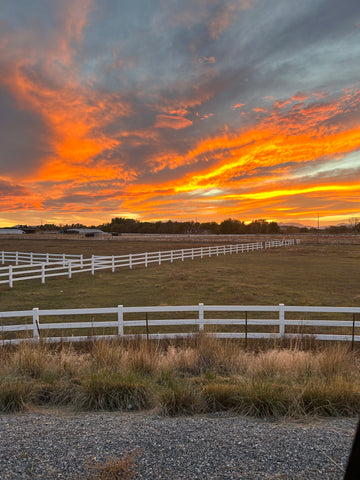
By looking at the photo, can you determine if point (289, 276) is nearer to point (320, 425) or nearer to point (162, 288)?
→ point (162, 288)

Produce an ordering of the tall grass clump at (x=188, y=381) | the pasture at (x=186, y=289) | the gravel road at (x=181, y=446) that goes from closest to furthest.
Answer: the gravel road at (x=181, y=446) < the tall grass clump at (x=188, y=381) < the pasture at (x=186, y=289)

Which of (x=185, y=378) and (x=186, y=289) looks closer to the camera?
(x=185, y=378)

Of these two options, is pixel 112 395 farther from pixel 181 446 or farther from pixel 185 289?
pixel 185 289

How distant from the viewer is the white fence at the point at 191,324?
897 centimetres

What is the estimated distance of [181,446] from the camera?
3.98 metres

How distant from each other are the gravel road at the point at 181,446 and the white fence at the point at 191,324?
3988 mm

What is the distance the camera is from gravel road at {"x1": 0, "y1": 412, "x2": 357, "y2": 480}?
3566mm

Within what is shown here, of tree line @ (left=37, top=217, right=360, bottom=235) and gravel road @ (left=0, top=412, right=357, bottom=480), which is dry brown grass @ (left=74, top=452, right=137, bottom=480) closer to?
gravel road @ (left=0, top=412, right=357, bottom=480)

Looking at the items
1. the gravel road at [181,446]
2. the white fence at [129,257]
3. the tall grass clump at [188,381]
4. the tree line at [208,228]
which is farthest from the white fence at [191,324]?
the tree line at [208,228]

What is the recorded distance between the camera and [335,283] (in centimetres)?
1994

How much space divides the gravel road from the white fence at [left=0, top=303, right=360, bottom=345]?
399 centimetres

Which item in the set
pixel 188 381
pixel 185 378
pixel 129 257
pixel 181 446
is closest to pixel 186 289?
pixel 185 378

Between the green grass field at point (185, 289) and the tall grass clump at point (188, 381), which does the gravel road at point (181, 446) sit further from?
the green grass field at point (185, 289)

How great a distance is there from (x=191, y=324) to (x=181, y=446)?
674 cm
